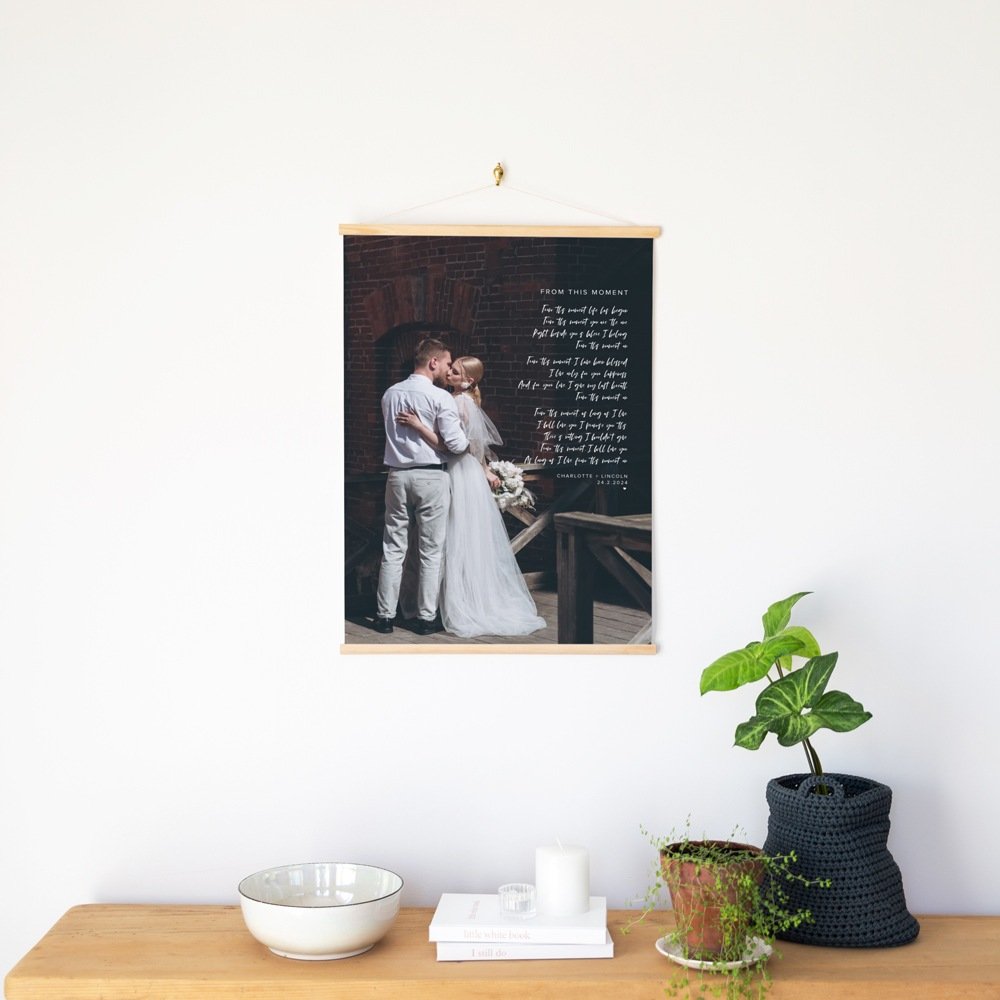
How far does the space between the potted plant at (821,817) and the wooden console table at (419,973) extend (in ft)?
0.15

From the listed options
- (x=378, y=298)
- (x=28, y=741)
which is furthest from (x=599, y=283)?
(x=28, y=741)

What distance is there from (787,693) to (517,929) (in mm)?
581

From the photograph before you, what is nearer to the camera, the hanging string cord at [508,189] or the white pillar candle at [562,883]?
the white pillar candle at [562,883]

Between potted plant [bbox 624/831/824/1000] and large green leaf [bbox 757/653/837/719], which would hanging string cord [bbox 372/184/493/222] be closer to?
large green leaf [bbox 757/653/837/719]

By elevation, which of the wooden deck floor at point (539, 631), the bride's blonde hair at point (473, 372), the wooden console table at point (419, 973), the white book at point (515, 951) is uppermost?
the bride's blonde hair at point (473, 372)

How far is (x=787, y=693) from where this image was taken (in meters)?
1.72

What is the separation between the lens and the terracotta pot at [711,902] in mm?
1591

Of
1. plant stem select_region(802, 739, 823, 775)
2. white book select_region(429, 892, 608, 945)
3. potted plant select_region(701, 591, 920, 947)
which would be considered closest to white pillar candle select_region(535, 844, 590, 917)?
white book select_region(429, 892, 608, 945)

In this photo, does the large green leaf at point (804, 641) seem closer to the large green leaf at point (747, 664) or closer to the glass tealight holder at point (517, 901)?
the large green leaf at point (747, 664)

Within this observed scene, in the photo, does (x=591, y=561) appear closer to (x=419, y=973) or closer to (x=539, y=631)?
(x=539, y=631)

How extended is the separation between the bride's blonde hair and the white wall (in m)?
0.25

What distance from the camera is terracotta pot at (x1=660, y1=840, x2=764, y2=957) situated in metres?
1.59

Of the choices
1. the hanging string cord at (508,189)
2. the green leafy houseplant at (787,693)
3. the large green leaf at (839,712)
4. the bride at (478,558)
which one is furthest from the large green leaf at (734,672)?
the hanging string cord at (508,189)

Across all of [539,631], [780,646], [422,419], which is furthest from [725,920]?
[422,419]
